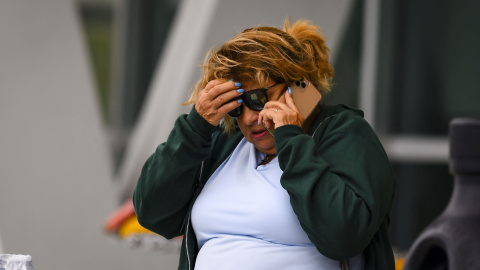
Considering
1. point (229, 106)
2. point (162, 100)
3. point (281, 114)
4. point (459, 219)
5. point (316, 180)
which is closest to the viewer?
point (316, 180)

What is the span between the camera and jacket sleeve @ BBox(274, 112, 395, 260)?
2.26m

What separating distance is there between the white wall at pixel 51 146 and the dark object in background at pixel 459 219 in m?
2.56

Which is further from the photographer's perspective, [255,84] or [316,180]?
[255,84]

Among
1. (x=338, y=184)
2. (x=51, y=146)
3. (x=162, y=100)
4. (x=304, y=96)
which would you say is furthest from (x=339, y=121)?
(x=162, y=100)

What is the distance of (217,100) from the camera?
252cm

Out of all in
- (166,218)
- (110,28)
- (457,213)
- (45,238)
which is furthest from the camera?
(110,28)

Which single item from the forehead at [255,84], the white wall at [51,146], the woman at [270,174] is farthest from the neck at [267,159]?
the white wall at [51,146]

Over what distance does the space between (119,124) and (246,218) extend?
31.0 ft

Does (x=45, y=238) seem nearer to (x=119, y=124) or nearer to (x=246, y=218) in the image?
(x=246, y=218)

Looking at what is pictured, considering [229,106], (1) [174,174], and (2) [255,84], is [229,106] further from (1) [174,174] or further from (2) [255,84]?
(1) [174,174]

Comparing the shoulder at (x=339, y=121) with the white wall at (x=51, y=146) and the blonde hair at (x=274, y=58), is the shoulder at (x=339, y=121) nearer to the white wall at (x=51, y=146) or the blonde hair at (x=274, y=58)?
the blonde hair at (x=274, y=58)

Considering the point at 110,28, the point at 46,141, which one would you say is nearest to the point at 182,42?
the point at 46,141

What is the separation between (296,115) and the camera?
2422mm

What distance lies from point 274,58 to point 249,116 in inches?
7.6
